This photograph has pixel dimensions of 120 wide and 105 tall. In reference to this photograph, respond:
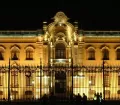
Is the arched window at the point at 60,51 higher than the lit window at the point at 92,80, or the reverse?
the arched window at the point at 60,51

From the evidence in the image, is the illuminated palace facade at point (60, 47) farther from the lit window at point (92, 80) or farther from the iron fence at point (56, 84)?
the lit window at point (92, 80)

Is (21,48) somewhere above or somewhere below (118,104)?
above

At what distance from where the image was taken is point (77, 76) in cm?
5106

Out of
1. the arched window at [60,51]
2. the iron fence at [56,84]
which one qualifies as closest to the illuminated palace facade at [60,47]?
the arched window at [60,51]

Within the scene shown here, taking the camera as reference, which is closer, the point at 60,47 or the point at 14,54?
the point at 60,47

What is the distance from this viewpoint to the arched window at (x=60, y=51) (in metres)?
56.8

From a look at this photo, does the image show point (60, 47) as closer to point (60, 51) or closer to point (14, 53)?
point (60, 51)

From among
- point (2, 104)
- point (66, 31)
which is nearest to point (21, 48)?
point (66, 31)

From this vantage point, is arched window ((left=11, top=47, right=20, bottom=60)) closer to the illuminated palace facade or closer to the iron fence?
the illuminated palace facade

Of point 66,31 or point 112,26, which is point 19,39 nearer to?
point 66,31

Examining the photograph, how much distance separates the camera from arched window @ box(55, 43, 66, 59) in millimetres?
56844

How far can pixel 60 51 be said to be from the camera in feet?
187

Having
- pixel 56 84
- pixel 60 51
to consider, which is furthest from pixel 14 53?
pixel 56 84

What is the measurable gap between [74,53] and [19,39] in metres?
5.82
